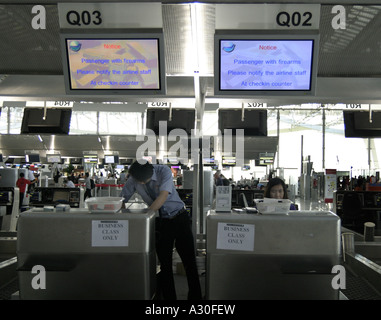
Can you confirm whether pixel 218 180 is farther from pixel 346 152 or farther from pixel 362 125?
pixel 346 152

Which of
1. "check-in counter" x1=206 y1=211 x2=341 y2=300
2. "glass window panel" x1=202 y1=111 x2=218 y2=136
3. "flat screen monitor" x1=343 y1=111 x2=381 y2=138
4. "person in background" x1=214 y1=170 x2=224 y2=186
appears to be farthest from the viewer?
"glass window panel" x1=202 y1=111 x2=218 y2=136

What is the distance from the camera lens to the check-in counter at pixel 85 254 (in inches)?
120

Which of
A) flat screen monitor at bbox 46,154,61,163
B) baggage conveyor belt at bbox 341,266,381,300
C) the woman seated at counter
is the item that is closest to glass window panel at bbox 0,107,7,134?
flat screen monitor at bbox 46,154,61,163

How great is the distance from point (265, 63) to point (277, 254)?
6.61ft

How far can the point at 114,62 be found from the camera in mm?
4219

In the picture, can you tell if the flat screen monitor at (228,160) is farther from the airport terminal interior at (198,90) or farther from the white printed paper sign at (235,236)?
the white printed paper sign at (235,236)

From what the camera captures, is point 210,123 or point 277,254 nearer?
point 277,254

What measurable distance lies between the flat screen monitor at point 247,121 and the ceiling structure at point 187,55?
10.3 ft

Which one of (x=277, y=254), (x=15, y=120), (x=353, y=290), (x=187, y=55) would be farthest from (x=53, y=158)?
(x=277, y=254)

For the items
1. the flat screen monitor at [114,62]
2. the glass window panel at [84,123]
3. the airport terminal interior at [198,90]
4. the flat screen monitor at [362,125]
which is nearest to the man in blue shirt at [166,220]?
the airport terminal interior at [198,90]

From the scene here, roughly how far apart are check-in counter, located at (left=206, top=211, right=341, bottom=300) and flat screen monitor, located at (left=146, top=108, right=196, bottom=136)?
681 cm

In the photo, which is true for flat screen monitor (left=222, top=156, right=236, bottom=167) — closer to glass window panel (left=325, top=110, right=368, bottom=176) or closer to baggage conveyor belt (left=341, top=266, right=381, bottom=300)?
glass window panel (left=325, top=110, right=368, bottom=176)

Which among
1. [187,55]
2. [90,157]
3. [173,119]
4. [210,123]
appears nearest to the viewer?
[187,55]

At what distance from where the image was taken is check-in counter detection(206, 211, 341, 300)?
3.00 m
